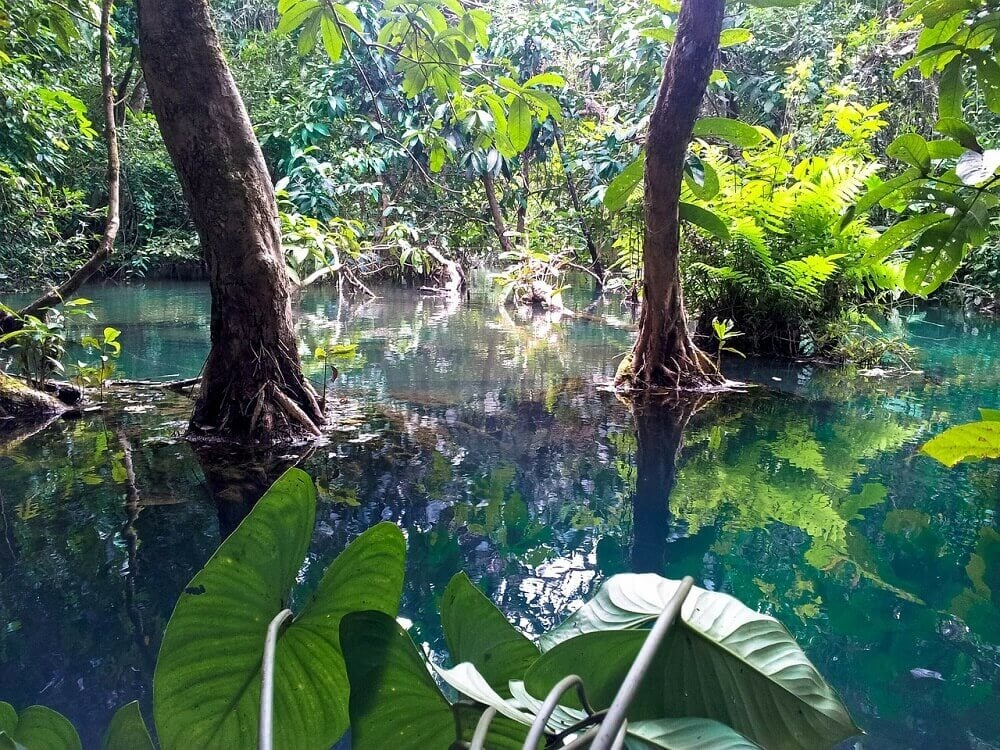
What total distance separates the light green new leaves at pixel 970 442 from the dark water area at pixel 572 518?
0.82 metres

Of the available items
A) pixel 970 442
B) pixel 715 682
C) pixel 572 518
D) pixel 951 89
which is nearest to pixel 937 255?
pixel 951 89

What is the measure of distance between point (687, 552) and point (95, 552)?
1.60 m

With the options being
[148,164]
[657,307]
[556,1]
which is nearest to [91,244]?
[148,164]

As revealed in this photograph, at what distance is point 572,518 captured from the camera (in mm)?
2021

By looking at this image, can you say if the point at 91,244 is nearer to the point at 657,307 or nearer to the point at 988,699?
the point at 657,307

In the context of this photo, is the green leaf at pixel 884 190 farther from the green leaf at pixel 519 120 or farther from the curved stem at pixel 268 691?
the curved stem at pixel 268 691

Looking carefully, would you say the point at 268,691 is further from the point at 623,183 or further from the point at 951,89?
the point at 623,183

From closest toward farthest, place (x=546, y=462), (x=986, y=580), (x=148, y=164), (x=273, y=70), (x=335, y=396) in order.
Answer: (x=986, y=580) < (x=546, y=462) < (x=335, y=396) < (x=148, y=164) < (x=273, y=70)

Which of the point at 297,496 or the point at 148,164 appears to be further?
the point at 148,164

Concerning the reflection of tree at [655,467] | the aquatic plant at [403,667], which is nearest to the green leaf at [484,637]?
the aquatic plant at [403,667]

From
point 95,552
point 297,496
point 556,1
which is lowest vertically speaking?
point 95,552

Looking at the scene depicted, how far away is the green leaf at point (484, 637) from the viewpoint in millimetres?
432

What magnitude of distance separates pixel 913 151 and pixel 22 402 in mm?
3750

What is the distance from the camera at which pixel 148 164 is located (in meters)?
12.7
